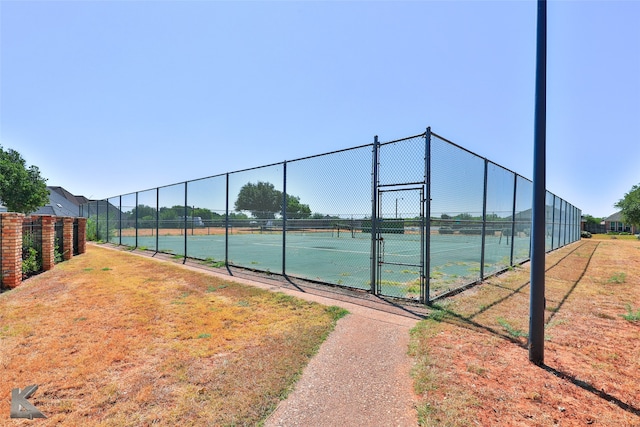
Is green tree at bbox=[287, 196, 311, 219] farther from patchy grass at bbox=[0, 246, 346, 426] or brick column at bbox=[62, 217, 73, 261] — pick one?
brick column at bbox=[62, 217, 73, 261]

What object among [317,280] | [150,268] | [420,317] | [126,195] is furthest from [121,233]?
[420,317]

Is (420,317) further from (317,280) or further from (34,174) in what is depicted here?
(34,174)

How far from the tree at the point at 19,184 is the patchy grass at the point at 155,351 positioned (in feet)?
65.8

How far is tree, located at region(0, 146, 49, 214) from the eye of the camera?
19892 mm

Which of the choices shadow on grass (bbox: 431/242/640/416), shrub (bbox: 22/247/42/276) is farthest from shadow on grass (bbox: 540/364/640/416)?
shrub (bbox: 22/247/42/276)

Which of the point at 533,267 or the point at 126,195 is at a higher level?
the point at 126,195

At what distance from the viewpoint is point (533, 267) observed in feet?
10.7

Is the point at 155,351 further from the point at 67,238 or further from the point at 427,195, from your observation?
the point at 67,238

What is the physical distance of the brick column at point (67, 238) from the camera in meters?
10.2

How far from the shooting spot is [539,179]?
320cm

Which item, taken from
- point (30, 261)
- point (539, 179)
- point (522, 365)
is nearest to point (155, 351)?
point (522, 365)

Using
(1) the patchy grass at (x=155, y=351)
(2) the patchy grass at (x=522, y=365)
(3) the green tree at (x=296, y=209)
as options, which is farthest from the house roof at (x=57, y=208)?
(2) the patchy grass at (x=522, y=365)

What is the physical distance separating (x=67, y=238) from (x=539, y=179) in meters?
12.9

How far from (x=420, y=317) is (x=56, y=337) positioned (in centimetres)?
471
